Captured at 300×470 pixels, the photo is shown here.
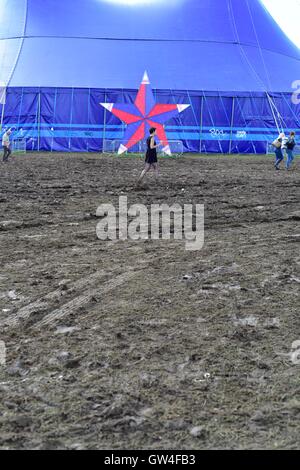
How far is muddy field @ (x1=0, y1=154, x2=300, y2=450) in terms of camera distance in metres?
3.07

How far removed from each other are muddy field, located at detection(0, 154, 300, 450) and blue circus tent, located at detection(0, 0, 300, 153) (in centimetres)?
2376

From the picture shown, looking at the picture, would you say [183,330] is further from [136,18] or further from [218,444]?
[136,18]

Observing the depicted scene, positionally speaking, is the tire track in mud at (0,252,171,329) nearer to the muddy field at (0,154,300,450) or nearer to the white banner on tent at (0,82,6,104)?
the muddy field at (0,154,300,450)

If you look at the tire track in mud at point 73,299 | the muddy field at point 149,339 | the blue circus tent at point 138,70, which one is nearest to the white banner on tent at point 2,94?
the blue circus tent at point 138,70

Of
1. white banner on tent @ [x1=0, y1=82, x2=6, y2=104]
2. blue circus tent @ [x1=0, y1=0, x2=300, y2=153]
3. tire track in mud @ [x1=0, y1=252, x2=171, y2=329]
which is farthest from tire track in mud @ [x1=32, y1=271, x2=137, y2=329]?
white banner on tent @ [x1=0, y1=82, x2=6, y2=104]

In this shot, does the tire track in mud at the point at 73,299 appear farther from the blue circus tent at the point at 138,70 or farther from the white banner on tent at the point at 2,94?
the white banner on tent at the point at 2,94

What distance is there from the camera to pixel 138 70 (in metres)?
32.4

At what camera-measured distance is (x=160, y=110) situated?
101 ft

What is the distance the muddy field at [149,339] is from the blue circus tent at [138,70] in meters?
23.8

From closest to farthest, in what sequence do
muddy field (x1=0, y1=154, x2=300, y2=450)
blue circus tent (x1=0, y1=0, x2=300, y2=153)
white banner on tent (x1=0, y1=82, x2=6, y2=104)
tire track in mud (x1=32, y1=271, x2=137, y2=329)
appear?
muddy field (x1=0, y1=154, x2=300, y2=450) < tire track in mud (x1=32, y1=271, x2=137, y2=329) < blue circus tent (x1=0, y1=0, x2=300, y2=153) < white banner on tent (x1=0, y1=82, x2=6, y2=104)

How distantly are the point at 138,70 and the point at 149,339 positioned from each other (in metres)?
29.9

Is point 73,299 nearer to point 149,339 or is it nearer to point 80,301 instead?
point 80,301

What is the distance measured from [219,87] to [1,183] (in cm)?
2077

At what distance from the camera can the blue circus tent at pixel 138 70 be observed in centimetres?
3142
